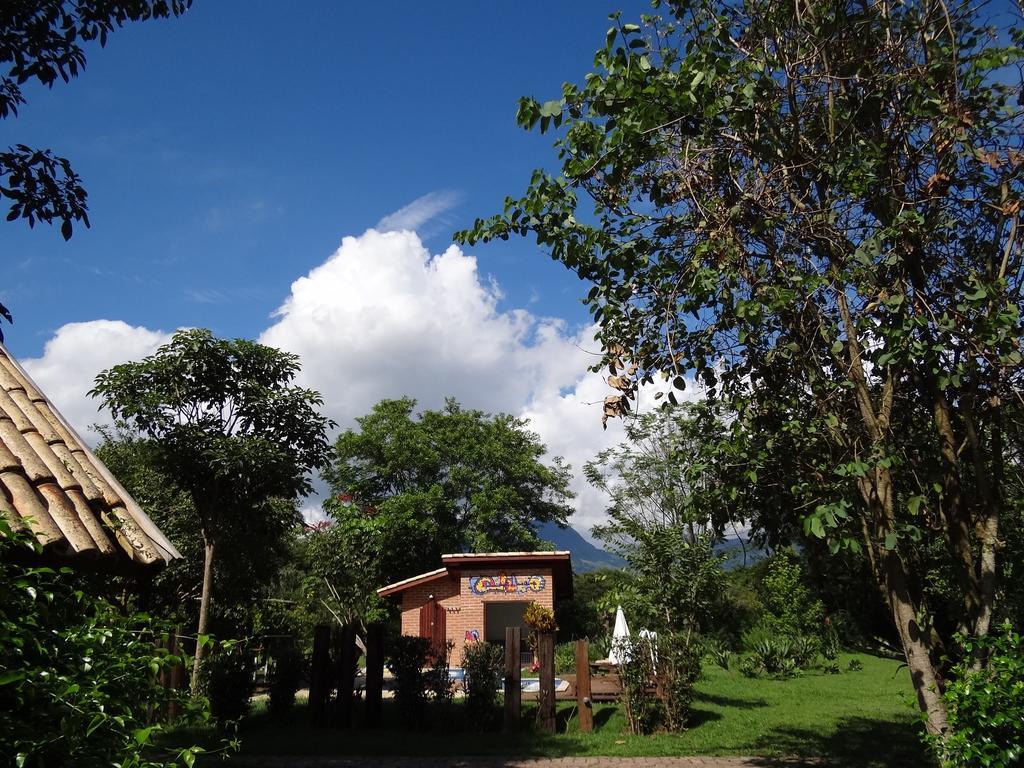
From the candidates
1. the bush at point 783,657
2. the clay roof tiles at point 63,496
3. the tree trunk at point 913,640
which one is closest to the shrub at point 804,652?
the bush at point 783,657

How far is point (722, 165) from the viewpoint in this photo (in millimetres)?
5797

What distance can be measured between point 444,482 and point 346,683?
2312 cm

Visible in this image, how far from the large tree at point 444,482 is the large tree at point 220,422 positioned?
1737cm

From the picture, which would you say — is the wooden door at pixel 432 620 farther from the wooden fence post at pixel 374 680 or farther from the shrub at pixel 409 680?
the shrub at pixel 409 680

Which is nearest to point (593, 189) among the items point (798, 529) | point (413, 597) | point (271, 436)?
point (798, 529)

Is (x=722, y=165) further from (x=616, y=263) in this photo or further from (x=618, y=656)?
(x=618, y=656)

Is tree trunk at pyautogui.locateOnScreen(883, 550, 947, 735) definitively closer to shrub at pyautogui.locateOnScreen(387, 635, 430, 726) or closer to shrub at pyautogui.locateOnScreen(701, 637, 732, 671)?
shrub at pyautogui.locateOnScreen(387, 635, 430, 726)

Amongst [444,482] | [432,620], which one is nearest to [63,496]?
[432,620]

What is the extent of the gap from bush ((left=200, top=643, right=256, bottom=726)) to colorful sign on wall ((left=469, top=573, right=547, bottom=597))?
992 centimetres

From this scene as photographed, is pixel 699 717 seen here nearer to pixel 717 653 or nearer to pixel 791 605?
pixel 717 653

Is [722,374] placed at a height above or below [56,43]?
below

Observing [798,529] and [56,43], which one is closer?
[56,43]

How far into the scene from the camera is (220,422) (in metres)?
13.7

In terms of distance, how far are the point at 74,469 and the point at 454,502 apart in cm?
3035
